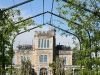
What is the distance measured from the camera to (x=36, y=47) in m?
53.0

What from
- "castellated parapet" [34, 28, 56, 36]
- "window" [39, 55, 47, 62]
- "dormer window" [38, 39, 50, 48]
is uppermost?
"castellated parapet" [34, 28, 56, 36]

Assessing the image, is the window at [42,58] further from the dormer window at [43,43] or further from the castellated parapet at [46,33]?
the castellated parapet at [46,33]

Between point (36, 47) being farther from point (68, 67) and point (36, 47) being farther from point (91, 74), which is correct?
point (91, 74)

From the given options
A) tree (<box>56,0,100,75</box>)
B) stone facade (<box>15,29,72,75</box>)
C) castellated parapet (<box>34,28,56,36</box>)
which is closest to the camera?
tree (<box>56,0,100,75</box>)

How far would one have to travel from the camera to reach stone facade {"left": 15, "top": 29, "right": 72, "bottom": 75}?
171 ft

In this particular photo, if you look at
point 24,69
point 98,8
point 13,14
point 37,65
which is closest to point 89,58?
point 98,8

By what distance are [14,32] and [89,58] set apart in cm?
671

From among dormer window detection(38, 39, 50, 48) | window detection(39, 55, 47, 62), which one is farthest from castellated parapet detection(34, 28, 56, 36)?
window detection(39, 55, 47, 62)

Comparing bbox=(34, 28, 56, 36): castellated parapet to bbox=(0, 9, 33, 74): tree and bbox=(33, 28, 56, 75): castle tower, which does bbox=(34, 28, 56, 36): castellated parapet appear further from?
bbox=(0, 9, 33, 74): tree

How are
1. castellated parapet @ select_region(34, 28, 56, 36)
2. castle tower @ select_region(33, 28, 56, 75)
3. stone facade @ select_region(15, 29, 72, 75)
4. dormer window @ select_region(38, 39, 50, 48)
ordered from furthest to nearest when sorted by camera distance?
castellated parapet @ select_region(34, 28, 56, 36)
dormer window @ select_region(38, 39, 50, 48)
stone facade @ select_region(15, 29, 72, 75)
castle tower @ select_region(33, 28, 56, 75)

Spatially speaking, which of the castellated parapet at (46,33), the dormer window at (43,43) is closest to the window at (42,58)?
the dormer window at (43,43)

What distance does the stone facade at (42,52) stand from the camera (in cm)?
5216

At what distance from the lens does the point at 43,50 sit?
52781 millimetres

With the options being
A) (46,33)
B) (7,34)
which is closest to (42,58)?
(46,33)
